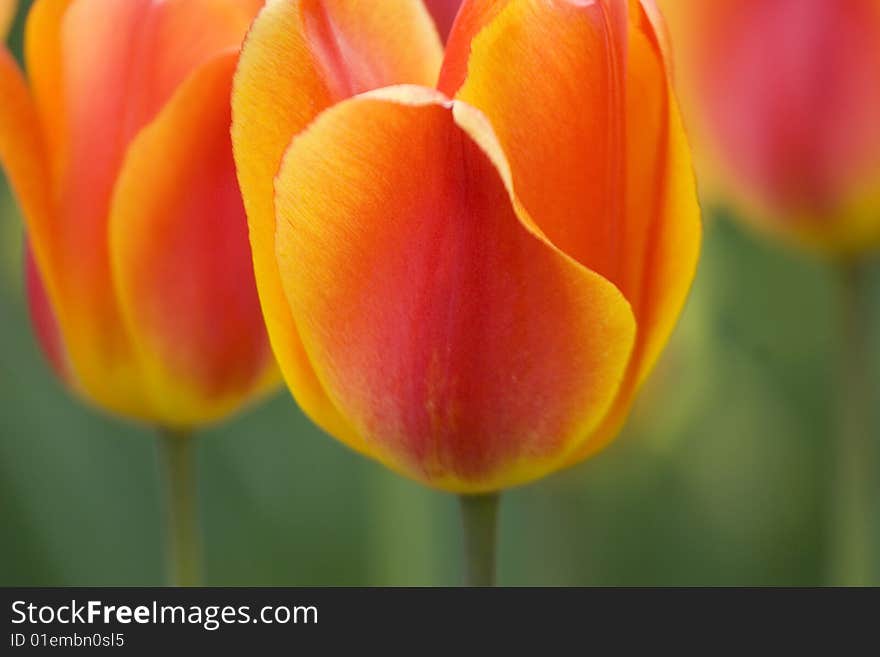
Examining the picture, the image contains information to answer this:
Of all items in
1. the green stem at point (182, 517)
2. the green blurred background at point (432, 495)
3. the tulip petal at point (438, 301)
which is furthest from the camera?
the green blurred background at point (432, 495)

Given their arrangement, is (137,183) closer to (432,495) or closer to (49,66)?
(49,66)

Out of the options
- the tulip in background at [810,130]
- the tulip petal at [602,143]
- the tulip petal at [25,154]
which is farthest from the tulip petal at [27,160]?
the tulip in background at [810,130]

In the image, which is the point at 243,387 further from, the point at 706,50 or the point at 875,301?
the point at 875,301

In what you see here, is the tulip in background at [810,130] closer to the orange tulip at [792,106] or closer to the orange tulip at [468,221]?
the orange tulip at [792,106]

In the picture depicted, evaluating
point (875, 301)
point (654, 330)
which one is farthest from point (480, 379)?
point (875, 301)

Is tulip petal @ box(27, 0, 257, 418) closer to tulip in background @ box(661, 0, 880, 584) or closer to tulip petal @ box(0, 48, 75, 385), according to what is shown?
tulip petal @ box(0, 48, 75, 385)

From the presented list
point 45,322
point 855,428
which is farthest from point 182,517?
point 855,428
